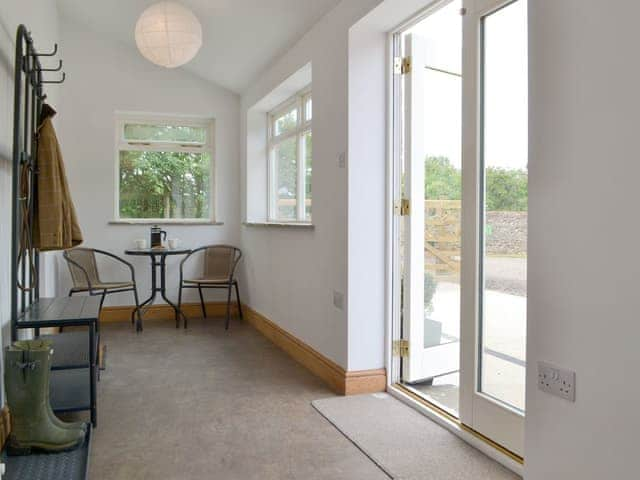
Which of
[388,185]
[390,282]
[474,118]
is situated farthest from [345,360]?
[474,118]

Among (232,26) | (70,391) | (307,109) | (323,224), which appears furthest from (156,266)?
(70,391)

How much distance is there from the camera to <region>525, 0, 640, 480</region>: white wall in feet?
5.08

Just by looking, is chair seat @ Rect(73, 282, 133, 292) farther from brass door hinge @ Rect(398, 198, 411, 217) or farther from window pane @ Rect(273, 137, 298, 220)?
brass door hinge @ Rect(398, 198, 411, 217)

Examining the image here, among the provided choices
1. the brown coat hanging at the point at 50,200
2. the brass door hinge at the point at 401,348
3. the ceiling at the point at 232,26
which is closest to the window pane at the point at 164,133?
the ceiling at the point at 232,26

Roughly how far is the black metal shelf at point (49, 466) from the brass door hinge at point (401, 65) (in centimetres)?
252

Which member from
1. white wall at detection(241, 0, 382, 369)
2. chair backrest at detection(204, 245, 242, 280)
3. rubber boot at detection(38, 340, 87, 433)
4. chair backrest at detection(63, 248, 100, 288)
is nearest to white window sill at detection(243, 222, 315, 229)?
white wall at detection(241, 0, 382, 369)

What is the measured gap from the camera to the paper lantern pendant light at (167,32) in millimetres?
3521

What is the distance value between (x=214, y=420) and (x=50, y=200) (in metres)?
1.37

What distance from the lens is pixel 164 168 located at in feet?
20.2

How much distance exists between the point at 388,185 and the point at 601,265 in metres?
1.84

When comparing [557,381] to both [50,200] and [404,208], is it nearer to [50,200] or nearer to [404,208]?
[404,208]

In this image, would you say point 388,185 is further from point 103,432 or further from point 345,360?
point 103,432

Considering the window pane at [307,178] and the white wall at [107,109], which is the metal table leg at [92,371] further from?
the white wall at [107,109]

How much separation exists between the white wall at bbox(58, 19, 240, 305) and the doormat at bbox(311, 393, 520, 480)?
346cm
